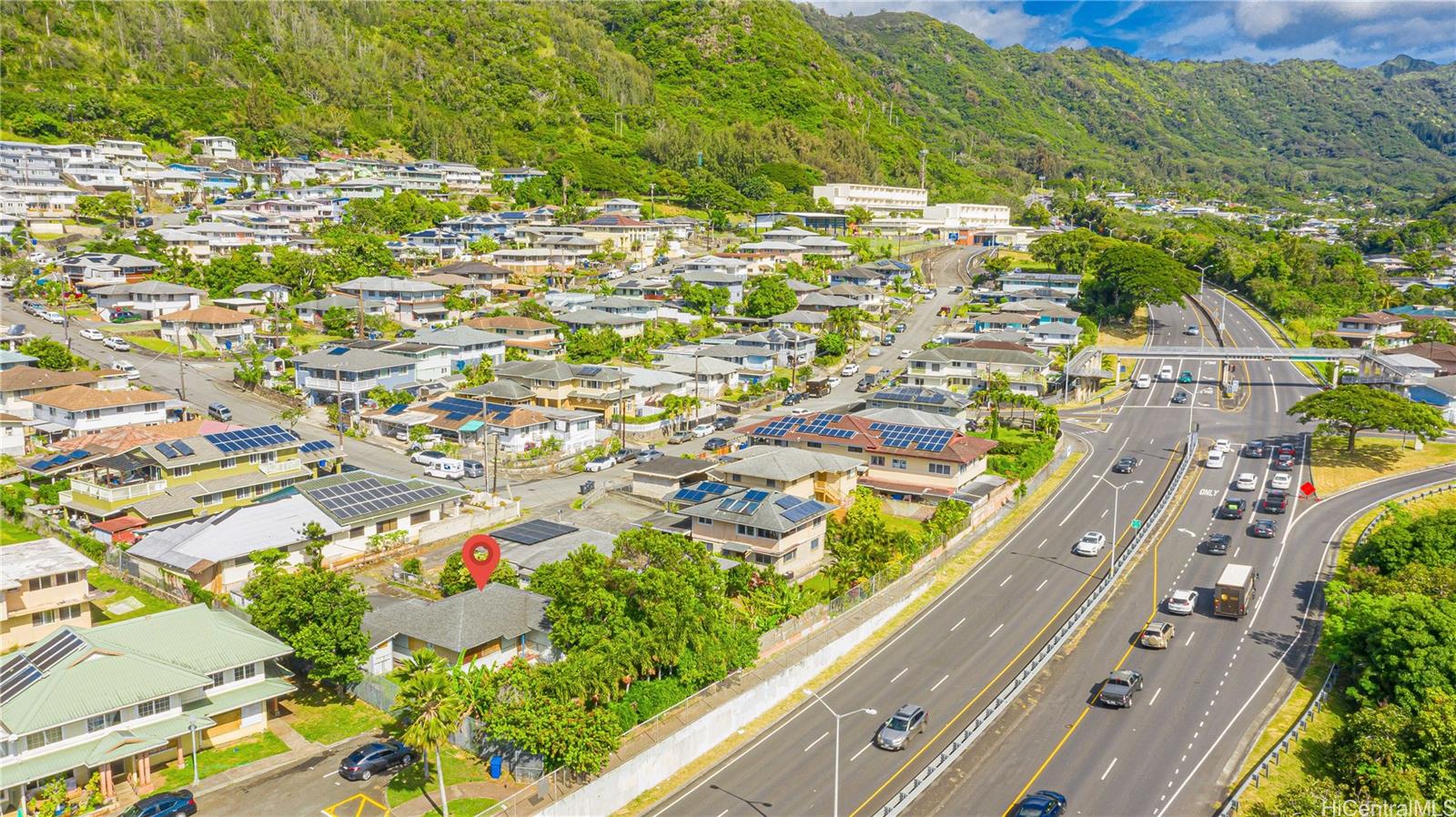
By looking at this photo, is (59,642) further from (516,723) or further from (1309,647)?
(1309,647)

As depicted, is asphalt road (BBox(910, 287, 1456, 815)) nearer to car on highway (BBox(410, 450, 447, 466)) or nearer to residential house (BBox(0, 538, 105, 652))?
residential house (BBox(0, 538, 105, 652))

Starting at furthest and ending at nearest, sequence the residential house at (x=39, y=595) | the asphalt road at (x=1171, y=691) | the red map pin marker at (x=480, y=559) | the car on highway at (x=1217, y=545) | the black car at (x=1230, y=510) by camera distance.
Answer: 1. the black car at (x=1230, y=510)
2. the car on highway at (x=1217, y=545)
3. the red map pin marker at (x=480, y=559)
4. the residential house at (x=39, y=595)
5. the asphalt road at (x=1171, y=691)

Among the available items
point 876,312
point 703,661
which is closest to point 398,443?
point 703,661

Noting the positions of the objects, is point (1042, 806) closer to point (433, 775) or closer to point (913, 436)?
point (433, 775)

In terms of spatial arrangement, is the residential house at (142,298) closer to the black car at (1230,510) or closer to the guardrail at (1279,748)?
the black car at (1230,510)

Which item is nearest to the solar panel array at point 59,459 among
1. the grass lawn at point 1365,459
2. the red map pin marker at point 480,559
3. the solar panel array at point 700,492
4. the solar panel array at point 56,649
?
the solar panel array at point 56,649

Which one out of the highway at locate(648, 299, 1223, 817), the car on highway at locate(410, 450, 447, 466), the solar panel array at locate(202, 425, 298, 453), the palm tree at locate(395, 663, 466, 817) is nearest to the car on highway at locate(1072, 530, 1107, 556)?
the highway at locate(648, 299, 1223, 817)
